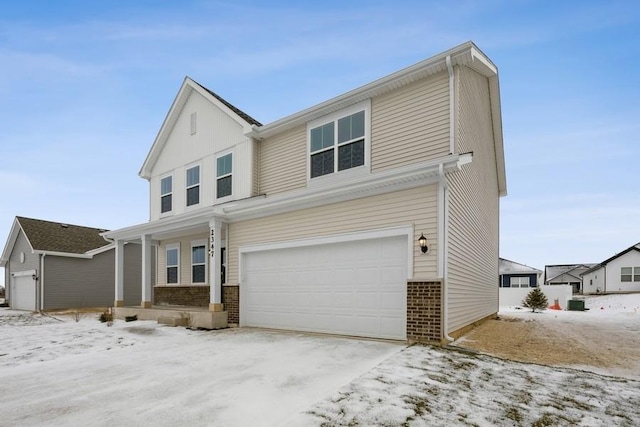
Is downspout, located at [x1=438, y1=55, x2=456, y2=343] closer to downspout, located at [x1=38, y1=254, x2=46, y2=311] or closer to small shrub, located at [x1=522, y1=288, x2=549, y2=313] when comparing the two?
small shrub, located at [x1=522, y1=288, x2=549, y2=313]

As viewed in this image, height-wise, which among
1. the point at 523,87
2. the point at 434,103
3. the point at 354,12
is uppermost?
the point at 354,12

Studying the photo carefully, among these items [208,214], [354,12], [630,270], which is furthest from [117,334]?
[630,270]

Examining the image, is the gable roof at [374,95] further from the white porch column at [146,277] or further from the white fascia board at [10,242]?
the white fascia board at [10,242]

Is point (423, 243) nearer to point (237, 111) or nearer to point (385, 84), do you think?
point (385, 84)

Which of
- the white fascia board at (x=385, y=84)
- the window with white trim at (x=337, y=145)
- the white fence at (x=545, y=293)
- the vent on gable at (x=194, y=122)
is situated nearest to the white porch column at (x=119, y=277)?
the vent on gable at (x=194, y=122)

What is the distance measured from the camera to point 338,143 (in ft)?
36.4

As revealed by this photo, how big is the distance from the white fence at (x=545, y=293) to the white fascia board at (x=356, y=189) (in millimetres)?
21861

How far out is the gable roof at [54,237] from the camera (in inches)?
835

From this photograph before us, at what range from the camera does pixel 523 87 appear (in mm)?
16562

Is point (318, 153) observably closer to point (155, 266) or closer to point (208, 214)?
point (208, 214)

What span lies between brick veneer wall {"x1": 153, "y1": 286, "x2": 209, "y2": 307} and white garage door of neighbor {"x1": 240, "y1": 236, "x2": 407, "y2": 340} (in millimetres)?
3975

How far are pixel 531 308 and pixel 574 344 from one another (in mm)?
15291

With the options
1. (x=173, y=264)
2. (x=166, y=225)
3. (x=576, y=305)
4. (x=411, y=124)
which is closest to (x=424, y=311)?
(x=411, y=124)

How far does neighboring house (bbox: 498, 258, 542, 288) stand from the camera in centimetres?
3587
